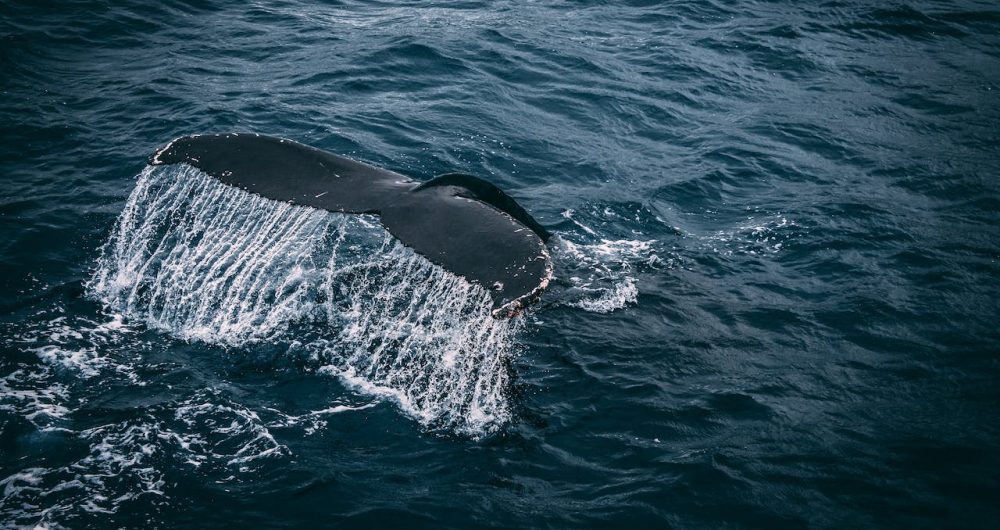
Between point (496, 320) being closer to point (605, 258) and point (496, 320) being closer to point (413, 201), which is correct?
point (413, 201)

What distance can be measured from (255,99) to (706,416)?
9.42 meters

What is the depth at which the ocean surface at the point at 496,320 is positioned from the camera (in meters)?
5.05

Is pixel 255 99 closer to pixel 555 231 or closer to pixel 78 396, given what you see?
pixel 555 231

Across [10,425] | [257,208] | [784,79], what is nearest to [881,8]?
[784,79]

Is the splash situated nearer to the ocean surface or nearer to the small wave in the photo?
the ocean surface

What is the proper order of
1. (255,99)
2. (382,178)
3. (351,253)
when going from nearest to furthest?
(382,178), (351,253), (255,99)

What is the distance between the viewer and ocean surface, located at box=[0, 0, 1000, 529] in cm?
505

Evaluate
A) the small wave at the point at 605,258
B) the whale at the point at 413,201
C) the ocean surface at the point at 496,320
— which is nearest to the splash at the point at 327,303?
the ocean surface at the point at 496,320

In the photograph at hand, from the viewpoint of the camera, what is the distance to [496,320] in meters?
4.25

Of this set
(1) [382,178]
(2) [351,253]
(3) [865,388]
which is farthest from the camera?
(2) [351,253]

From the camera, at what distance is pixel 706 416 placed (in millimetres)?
5875

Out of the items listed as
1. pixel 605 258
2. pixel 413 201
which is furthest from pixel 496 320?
pixel 605 258

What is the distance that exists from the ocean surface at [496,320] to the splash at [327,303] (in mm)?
39

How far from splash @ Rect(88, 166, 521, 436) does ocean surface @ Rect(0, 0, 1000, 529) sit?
4 cm
